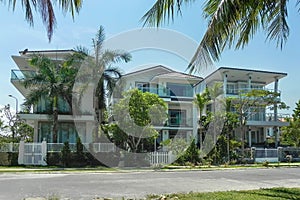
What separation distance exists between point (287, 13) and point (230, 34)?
77.2 inches

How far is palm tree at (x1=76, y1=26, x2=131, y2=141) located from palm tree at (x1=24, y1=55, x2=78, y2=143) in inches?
67.3

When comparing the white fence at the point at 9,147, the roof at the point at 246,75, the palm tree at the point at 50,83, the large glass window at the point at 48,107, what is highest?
the roof at the point at 246,75

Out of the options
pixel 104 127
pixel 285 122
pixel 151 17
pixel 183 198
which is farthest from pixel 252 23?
pixel 285 122

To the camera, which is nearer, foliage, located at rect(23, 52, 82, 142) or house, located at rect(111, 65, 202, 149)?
foliage, located at rect(23, 52, 82, 142)

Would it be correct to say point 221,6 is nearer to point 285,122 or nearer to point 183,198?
point 183,198

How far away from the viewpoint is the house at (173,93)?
3572cm

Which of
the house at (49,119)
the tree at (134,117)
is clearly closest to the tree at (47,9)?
the tree at (134,117)

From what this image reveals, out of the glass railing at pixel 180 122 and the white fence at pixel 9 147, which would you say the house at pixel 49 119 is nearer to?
the white fence at pixel 9 147

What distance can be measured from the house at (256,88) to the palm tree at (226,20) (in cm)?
2526

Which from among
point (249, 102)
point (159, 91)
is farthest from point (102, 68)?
point (249, 102)

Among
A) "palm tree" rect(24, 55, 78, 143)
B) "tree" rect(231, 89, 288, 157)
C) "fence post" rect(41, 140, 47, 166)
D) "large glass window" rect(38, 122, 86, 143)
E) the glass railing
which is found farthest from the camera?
the glass railing

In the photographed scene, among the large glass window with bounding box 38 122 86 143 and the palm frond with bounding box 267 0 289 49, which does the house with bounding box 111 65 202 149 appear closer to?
the large glass window with bounding box 38 122 86 143

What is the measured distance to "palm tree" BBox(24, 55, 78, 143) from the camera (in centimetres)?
2511

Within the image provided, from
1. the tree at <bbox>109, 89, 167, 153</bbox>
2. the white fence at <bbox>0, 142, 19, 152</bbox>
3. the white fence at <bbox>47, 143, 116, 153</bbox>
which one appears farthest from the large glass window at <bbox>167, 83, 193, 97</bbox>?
the white fence at <bbox>0, 142, 19, 152</bbox>
